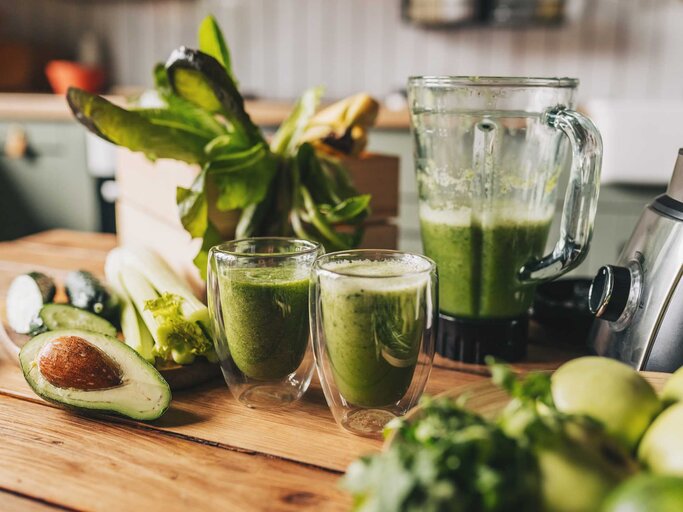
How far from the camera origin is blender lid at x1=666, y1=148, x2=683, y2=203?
736 mm

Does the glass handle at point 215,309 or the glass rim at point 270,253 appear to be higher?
the glass rim at point 270,253

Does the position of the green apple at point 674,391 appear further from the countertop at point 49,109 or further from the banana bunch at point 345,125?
the countertop at point 49,109

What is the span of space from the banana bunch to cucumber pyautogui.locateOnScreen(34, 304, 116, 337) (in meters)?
0.46

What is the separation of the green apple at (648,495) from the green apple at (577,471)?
0.05 feet

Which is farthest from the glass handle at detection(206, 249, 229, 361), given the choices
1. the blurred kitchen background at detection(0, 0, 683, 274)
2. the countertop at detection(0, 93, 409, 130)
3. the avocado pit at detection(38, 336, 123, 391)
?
the countertop at detection(0, 93, 409, 130)

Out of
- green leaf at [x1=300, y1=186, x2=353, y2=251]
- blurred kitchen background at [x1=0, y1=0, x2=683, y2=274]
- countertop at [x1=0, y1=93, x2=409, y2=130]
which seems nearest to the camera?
green leaf at [x1=300, y1=186, x2=353, y2=251]

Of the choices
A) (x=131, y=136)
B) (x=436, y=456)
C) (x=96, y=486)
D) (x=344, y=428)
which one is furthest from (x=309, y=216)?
(x=436, y=456)

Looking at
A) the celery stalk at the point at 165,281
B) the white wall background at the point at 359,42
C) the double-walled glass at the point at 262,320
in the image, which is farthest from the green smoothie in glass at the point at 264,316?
the white wall background at the point at 359,42

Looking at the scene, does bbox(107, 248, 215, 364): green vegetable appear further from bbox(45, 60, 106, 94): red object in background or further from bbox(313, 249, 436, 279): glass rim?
bbox(45, 60, 106, 94): red object in background

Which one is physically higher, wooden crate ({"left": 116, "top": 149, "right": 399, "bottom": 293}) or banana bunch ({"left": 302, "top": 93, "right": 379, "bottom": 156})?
banana bunch ({"left": 302, "top": 93, "right": 379, "bottom": 156})

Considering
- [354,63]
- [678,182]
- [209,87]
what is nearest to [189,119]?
[209,87]

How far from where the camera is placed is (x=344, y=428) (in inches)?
26.7

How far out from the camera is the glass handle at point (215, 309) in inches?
29.1

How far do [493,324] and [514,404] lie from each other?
362 millimetres
